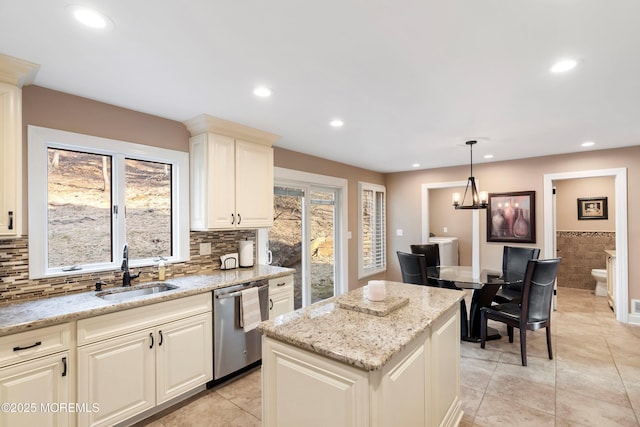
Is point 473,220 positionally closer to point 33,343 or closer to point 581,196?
point 581,196

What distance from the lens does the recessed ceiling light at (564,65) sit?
183 cm

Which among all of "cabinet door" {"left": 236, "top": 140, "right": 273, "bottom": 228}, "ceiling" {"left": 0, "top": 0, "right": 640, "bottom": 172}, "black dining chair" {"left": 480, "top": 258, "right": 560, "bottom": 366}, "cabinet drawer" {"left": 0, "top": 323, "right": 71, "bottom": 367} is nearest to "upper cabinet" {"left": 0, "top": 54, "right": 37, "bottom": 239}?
"ceiling" {"left": 0, "top": 0, "right": 640, "bottom": 172}

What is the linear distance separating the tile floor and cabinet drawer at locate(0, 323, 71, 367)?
89cm

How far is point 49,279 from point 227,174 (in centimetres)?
157

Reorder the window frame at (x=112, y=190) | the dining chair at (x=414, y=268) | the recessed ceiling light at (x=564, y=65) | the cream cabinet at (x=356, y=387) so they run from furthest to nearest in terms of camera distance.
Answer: the dining chair at (x=414, y=268)
the window frame at (x=112, y=190)
the recessed ceiling light at (x=564, y=65)
the cream cabinet at (x=356, y=387)

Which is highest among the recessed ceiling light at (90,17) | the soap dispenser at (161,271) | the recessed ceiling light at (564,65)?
the recessed ceiling light at (90,17)

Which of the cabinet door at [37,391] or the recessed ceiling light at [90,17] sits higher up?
the recessed ceiling light at [90,17]

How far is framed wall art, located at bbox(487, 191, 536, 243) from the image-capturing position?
4660 millimetres

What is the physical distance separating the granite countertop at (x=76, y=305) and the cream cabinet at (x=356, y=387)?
1.10m

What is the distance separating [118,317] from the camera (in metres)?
2.02

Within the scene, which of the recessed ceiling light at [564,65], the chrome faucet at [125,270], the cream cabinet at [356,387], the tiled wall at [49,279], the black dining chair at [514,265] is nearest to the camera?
the cream cabinet at [356,387]

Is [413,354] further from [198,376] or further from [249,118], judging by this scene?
[249,118]

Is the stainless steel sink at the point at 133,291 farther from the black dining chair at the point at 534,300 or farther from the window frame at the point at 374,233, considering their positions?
the window frame at the point at 374,233

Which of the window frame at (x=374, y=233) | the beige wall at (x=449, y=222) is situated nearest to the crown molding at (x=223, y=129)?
the window frame at (x=374, y=233)
